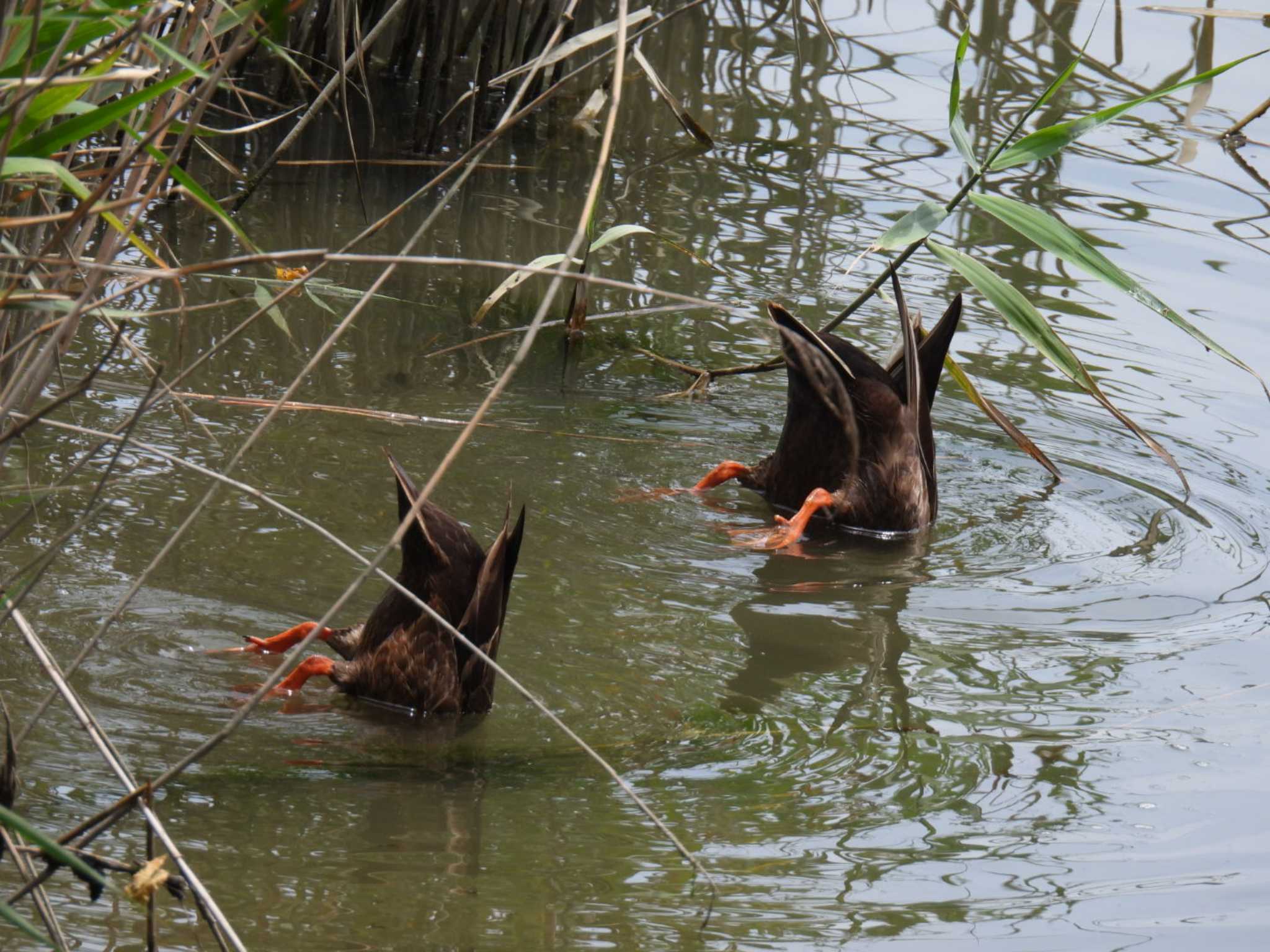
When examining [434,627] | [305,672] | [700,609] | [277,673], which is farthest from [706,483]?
[277,673]

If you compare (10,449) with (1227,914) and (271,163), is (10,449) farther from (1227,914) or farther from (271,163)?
(1227,914)

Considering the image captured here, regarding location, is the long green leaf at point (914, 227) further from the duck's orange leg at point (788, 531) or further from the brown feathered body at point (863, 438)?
the duck's orange leg at point (788, 531)

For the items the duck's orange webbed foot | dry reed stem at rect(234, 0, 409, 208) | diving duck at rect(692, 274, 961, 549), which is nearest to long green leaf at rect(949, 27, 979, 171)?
diving duck at rect(692, 274, 961, 549)

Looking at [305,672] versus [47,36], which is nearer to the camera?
[47,36]

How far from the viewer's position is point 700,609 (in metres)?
4.10

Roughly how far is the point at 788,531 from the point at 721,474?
12.3 inches

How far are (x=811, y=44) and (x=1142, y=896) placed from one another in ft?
23.6

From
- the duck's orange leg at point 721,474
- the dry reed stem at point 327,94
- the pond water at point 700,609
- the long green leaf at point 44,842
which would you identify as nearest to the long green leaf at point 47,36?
the pond water at point 700,609

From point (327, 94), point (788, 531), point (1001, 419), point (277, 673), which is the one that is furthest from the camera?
point (1001, 419)

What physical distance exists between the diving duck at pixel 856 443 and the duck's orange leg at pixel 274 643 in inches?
66.6

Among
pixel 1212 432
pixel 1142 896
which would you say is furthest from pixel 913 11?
pixel 1142 896

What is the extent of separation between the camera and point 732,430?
5.40 meters

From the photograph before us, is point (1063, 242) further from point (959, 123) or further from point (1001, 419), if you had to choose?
point (1001, 419)

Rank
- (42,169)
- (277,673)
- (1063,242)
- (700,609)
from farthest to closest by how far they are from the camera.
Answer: (700,609) < (1063,242) < (42,169) < (277,673)
